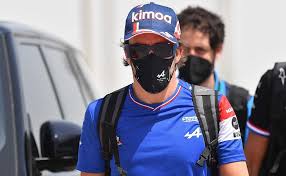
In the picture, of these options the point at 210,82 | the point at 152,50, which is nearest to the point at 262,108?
the point at 210,82

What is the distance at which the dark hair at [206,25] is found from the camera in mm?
5016

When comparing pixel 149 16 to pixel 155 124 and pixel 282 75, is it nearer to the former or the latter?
pixel 155 124

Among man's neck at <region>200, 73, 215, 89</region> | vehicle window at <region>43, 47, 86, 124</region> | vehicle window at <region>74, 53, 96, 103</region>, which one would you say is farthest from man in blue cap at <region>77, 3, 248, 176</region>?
vehicle window at <region>74, 53, 96, 103</region>

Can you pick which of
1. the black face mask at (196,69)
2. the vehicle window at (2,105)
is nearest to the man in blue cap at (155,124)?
the vehicle window at (2,105)

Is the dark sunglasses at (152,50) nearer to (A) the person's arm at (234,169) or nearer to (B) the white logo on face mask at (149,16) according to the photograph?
(B) the white logo on face mask at (149,16)

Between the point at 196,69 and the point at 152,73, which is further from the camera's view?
the point at 196,69

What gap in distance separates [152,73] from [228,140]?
40 centimetres

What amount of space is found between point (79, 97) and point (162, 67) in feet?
6.90

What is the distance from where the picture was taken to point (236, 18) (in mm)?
9367

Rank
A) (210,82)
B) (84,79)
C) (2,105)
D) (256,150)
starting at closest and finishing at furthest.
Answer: (2,105)
(256,150)
(210,82)
(84,79)

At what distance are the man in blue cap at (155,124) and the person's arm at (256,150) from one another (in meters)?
0.88

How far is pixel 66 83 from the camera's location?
5082 millimetres

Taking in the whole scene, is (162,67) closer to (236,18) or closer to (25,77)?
(25,77)

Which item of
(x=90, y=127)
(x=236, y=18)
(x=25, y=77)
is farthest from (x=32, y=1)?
(x=90, y=127)
